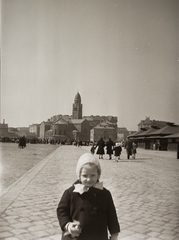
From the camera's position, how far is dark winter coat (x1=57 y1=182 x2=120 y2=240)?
246 cm

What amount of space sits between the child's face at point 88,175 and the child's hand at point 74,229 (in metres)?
0.35

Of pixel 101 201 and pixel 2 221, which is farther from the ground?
pixel 101 201

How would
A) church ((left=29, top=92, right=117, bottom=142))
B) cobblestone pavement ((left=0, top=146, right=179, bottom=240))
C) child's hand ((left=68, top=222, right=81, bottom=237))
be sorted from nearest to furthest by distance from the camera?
child's hand ((left=68, top=222, right=81, bottom=237)) < cobblestone pavement ((left=0, top=146, right=179, bottom=240)) < church ((left=29, top=92, right=117, bottom=142))

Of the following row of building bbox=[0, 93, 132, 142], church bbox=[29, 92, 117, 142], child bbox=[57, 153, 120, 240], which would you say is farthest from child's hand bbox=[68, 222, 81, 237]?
church bbox=[29, 92, 117, 142]

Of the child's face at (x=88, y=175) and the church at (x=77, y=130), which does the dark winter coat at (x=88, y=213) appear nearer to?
the child's face at (x=88, y=175)

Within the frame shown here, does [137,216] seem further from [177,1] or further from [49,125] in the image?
[49,125]

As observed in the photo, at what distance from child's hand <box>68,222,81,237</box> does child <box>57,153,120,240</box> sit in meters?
0.02

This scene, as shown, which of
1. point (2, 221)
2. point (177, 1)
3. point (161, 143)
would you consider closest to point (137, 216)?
point (2, 221)

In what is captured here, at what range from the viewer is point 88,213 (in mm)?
2461

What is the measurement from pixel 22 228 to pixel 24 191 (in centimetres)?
257

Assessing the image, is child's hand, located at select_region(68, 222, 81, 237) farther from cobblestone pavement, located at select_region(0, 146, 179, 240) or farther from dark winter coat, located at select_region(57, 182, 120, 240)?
cobblestone pavement, located at select_region(0, 146, 179, 240)

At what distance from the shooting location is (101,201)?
8.29ft

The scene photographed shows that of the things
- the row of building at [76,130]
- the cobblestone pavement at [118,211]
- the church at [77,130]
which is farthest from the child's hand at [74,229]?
the church at [77,130]

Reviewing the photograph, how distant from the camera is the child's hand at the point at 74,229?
2340 millimetres
